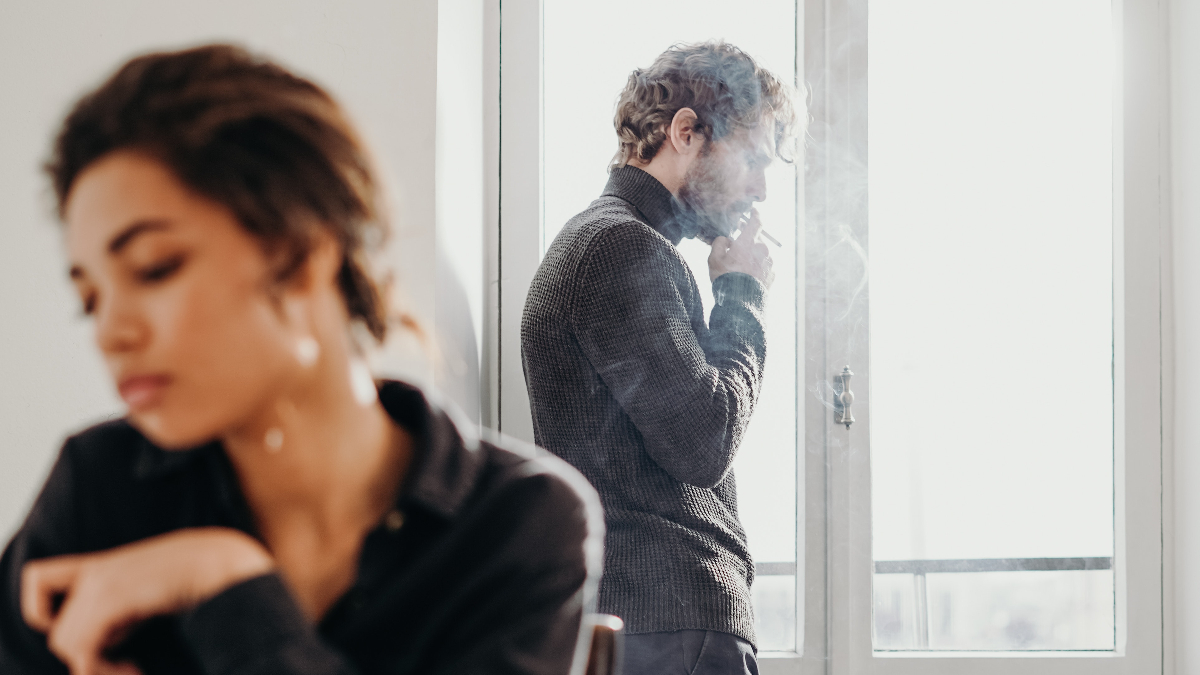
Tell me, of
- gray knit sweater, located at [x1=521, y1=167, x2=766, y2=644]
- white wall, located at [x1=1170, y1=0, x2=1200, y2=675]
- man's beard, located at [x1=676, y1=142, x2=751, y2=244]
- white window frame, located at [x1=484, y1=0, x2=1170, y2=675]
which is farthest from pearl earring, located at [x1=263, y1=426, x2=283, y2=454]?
white wall, located at [x1=1170, y1=0, x2=1200, y2=675]

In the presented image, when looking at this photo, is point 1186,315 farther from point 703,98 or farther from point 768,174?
point 703,98

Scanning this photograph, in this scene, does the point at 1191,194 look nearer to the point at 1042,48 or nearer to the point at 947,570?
the point at 1042,48

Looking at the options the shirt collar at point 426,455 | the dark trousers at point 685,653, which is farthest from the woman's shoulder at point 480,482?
the dark trousers at point 685,653

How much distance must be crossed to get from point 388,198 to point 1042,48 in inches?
61.5

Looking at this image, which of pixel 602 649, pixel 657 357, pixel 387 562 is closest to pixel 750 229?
pixel 657 357

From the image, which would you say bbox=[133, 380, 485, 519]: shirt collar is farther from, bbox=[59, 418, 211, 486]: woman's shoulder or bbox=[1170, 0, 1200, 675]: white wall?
bbox=[1170, 0, 1200, 675]: white wall

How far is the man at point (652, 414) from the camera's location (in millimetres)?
907

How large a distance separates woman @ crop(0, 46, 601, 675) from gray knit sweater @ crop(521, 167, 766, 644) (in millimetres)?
441

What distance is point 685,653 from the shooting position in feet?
3.16

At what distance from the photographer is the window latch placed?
1.54 m

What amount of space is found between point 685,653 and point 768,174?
0.88 m

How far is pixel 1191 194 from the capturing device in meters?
1.55

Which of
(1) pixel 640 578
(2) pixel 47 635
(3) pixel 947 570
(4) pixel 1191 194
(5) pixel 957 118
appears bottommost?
(3) pixel 947 570

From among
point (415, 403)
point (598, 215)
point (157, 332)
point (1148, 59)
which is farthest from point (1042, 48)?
point (157, 332)
